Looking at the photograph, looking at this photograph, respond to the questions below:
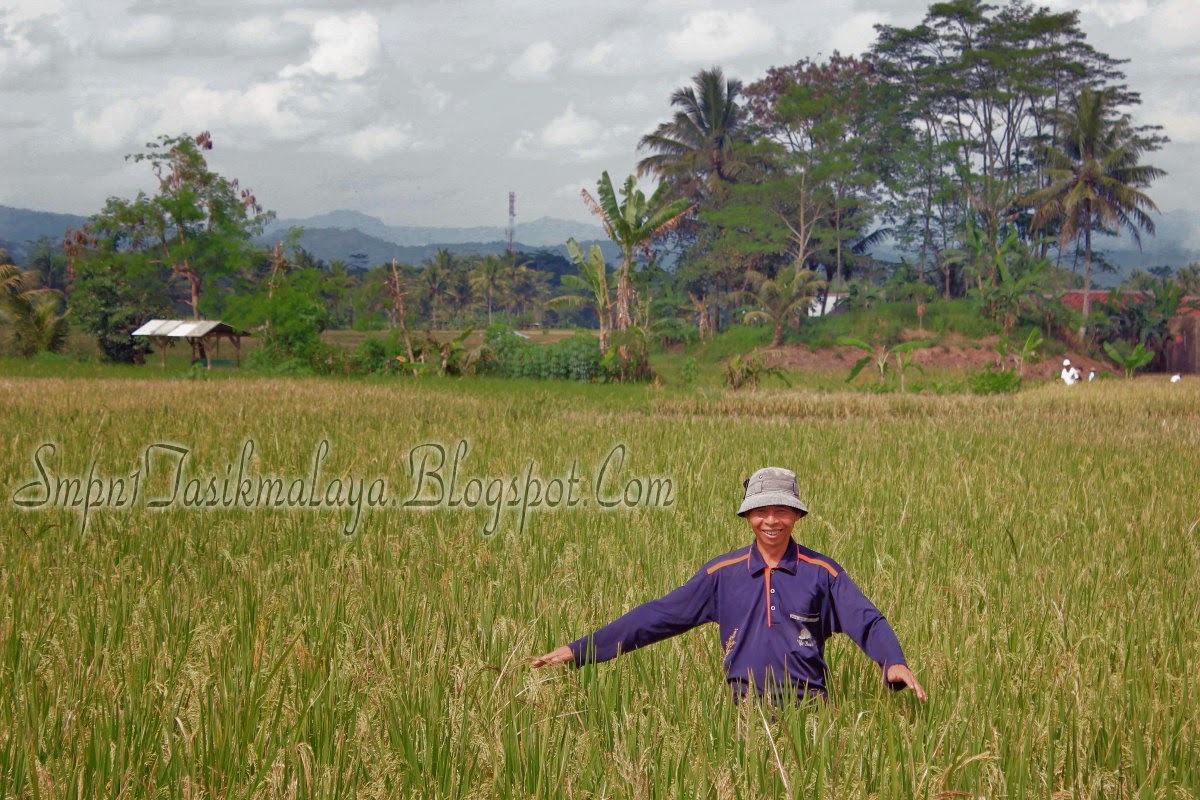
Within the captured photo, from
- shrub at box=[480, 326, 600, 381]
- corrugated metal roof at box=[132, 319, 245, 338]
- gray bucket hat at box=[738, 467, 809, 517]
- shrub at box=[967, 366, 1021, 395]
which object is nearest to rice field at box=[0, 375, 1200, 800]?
gray bucket hat at box=[738, 467, 809, 517]

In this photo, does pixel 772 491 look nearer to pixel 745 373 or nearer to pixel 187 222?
pixel 745 373

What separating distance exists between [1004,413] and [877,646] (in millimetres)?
10939

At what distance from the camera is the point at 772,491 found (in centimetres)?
215

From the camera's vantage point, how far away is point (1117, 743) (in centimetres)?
237

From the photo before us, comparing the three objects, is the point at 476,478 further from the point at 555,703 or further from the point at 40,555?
the point at 555,703

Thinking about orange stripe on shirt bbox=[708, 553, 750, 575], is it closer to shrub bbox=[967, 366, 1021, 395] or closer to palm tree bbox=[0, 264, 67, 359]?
shrub bbox=[967, 366, 1021, 395]

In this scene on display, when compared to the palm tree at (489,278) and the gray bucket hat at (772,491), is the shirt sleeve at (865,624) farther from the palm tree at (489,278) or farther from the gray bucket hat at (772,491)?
the palm tree at (489,278)

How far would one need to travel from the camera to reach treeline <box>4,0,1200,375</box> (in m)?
29.8

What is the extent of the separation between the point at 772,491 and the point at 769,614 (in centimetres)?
33

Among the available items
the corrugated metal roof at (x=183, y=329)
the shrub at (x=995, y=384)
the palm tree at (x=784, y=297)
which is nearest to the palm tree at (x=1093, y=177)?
the palm tree at (x=784, y=297)

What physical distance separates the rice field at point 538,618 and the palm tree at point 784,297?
20550 millimetres

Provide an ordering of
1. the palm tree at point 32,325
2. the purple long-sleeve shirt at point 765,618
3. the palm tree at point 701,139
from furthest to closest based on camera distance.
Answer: the palm tree at point 701,139
the palm tree at point 32,325
the purple long-sleeve shirt at point 765,618

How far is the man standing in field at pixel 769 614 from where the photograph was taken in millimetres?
2195

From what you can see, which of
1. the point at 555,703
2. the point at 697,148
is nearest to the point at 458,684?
the point at 555,703
